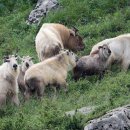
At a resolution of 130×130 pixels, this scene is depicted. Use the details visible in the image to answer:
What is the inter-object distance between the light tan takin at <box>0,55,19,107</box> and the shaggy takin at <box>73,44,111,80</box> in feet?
6.80

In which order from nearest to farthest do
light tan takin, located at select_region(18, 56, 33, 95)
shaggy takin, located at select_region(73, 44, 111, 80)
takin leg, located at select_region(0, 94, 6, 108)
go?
takin leg, located at select_region(0, 94, 6, 108) < light tan takin, located at select_region(18, 56, 33, 95) < shaggy takin, located at select_region(73, 44, 111, 80)

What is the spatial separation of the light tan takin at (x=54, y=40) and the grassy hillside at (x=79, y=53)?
485mm

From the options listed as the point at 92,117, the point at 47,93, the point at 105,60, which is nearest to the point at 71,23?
the point at 105,60

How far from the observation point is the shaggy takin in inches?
682

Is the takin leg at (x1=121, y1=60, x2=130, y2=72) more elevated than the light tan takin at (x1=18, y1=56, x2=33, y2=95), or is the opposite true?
the light tan takin at (x1=18, y1=56, x2=33, y2=95)

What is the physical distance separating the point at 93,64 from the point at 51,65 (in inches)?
55.8

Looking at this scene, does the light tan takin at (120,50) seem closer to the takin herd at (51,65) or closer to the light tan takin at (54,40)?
the takin herd at (51,65)

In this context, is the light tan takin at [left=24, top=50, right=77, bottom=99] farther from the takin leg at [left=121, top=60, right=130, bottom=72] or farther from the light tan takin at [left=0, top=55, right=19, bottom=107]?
the takin leg at [left=121, top=60, right=130, bottom=72]

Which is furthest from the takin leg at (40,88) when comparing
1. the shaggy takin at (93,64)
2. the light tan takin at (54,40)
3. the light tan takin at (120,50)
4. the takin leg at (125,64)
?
the takin leg at (125,64)

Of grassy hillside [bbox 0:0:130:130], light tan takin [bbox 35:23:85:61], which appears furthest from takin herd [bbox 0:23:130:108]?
grassy hillside [bbox 0:0:130:130]

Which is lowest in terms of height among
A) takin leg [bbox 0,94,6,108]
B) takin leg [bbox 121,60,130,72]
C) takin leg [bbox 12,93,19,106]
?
takin leg [bbox 121,60,130,72]

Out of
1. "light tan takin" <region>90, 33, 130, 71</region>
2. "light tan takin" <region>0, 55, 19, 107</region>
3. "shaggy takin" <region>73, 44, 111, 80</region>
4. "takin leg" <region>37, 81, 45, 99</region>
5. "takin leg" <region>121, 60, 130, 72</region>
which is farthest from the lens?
"light tan takin" <region>90, 33, 130, 71</region>

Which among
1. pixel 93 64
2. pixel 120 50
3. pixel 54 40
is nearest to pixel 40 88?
pixel 93 64

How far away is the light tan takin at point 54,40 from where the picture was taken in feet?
59.5
